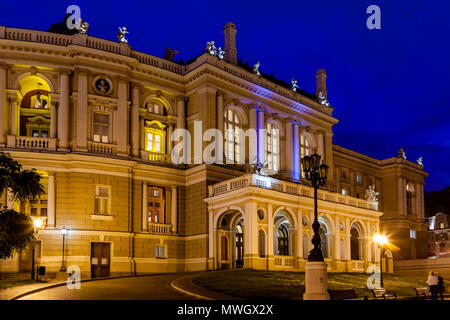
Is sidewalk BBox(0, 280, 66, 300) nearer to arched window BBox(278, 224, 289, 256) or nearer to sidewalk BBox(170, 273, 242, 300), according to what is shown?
sidewalk BBox(170, 273, 242, 300)

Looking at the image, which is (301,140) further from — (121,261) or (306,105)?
(121,261)

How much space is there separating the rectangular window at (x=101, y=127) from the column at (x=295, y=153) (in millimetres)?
18547

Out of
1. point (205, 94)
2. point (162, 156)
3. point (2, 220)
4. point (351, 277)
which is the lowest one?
point (351, 277)

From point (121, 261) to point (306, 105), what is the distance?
24.5 m

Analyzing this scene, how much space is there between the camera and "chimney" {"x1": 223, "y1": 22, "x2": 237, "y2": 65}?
51062mm

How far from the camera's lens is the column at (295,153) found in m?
54.1

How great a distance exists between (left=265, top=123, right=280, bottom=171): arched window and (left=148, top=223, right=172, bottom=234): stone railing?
38.2 ft

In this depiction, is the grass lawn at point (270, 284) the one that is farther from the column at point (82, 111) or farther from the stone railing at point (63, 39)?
the stone railing at point (63, 39)

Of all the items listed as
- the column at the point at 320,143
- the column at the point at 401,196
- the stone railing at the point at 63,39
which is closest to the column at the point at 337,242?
the column at the point at 320,143

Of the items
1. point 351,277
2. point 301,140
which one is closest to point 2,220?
point 351,277

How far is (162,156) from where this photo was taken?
4638cm

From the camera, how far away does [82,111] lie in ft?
138

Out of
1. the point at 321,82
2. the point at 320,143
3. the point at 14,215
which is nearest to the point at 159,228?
the point at 14,215
